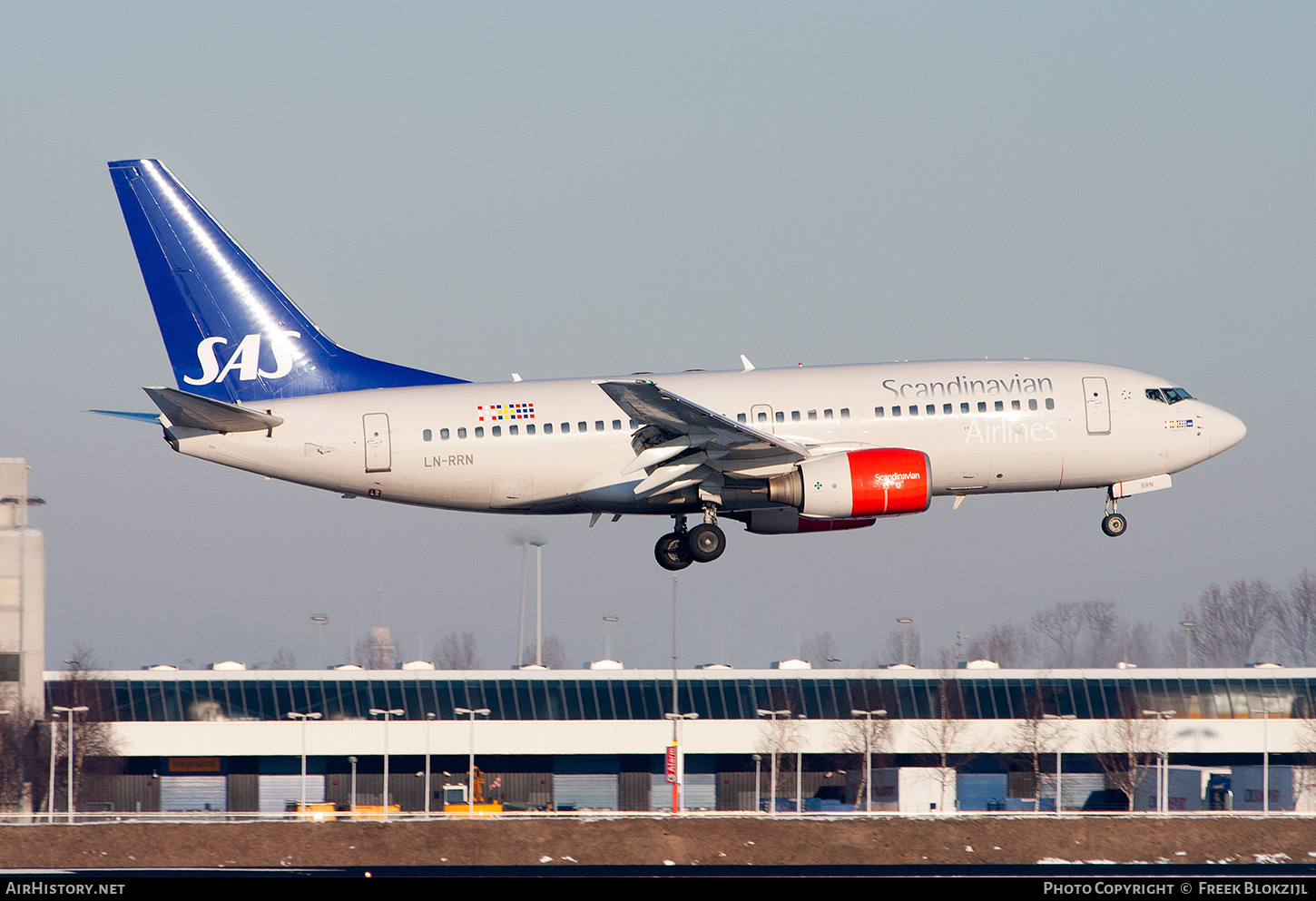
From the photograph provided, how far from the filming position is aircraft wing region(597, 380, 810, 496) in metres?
36.7

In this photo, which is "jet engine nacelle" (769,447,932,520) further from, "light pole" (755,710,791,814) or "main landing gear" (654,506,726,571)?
"light pole" (755,710,791,814)

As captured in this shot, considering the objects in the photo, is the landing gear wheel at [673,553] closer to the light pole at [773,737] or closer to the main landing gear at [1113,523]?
the main landing gear at [1113,523]

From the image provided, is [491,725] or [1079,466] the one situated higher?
[1079,466]

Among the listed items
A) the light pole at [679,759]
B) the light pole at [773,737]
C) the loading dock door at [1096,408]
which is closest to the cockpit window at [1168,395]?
the loading dock door at [1096,408]

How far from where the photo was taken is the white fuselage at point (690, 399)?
3875 cm

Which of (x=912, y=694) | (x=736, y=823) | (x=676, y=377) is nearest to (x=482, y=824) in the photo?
(x=736, y=823)

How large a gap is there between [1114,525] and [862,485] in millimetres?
8830

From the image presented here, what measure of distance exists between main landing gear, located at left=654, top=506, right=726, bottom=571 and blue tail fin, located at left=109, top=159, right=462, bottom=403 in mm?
7259

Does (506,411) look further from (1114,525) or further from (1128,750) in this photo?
(1128,750)

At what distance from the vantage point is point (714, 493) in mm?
39812

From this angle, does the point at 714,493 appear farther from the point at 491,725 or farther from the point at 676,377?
the point at 491,725

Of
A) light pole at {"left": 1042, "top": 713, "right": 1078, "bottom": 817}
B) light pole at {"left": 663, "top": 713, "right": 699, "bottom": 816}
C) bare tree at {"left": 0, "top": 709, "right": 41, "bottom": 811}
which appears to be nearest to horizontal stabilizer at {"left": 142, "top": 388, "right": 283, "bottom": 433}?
light pole at {"left": 663, "top": 713, "right": 699, "bottom": 816}
